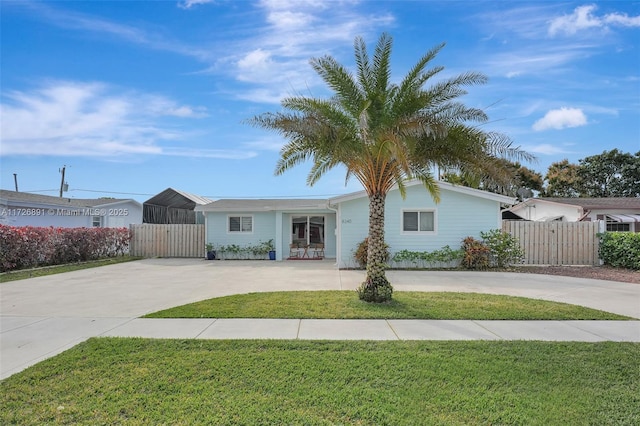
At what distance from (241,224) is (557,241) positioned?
1453 centimetres

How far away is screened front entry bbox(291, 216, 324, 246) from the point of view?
18.8 metres

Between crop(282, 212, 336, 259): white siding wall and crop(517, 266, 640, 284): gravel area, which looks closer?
crop(517, 266, 640, 284): gravel area

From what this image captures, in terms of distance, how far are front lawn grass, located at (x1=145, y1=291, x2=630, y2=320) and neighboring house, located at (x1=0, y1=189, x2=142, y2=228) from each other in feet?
51.1

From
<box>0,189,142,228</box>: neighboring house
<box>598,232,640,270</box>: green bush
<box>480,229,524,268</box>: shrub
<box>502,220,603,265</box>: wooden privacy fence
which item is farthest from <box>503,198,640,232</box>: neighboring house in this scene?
<box>0,189,142,228</box>: neighboring house

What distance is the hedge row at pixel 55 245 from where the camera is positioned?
12508mm

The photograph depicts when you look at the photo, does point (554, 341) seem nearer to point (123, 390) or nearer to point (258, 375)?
point (258, 375)

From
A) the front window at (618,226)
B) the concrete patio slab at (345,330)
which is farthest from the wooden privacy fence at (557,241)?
the concrete patio slab at (345,330)

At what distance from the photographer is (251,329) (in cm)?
564

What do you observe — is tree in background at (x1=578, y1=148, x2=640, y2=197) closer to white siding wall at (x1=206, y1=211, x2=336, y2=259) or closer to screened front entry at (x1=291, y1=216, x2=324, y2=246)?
white siding wall at (x1=206, y1=211, x2=336, y2=259)

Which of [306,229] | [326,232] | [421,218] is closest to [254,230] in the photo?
[306,229]

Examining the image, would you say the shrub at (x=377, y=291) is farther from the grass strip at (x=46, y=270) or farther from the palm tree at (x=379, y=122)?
the grass strip at (x=46, y=270)

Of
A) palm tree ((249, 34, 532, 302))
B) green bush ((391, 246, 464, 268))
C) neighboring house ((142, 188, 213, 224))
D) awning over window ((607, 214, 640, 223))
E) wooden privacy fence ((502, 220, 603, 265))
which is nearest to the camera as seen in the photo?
palm tree ((249, 34, 532, 302))

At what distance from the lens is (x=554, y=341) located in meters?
5.07

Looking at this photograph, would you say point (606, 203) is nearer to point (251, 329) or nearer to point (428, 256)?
point (428, 256)
